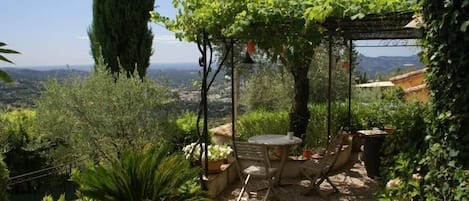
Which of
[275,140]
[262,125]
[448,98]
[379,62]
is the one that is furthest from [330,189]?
[379,62]

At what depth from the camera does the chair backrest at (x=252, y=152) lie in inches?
193

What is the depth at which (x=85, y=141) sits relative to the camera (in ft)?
17.8

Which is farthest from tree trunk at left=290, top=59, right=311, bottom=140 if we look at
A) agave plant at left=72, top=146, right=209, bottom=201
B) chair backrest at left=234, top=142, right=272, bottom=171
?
agave plant at left=72, top=146, right=209, bottom=201

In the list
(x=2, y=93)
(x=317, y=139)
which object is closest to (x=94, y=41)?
(x=2, y=93)

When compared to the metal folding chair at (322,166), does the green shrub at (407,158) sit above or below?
above

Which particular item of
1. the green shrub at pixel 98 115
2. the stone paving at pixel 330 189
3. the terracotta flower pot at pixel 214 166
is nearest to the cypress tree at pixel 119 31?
the green shrub at pixel 98 115

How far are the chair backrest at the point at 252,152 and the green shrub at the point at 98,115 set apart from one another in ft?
4.43

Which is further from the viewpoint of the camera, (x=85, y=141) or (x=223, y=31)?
(x=85, y=141)

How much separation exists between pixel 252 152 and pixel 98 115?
208 cm

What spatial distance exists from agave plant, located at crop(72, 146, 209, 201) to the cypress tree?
6000 millimetres

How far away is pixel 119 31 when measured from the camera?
9438 millimetres

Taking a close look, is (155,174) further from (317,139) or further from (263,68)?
(263,68)

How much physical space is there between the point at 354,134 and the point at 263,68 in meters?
3.87

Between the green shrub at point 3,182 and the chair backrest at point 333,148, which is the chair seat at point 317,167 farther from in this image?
the green shrub at point 3,182
